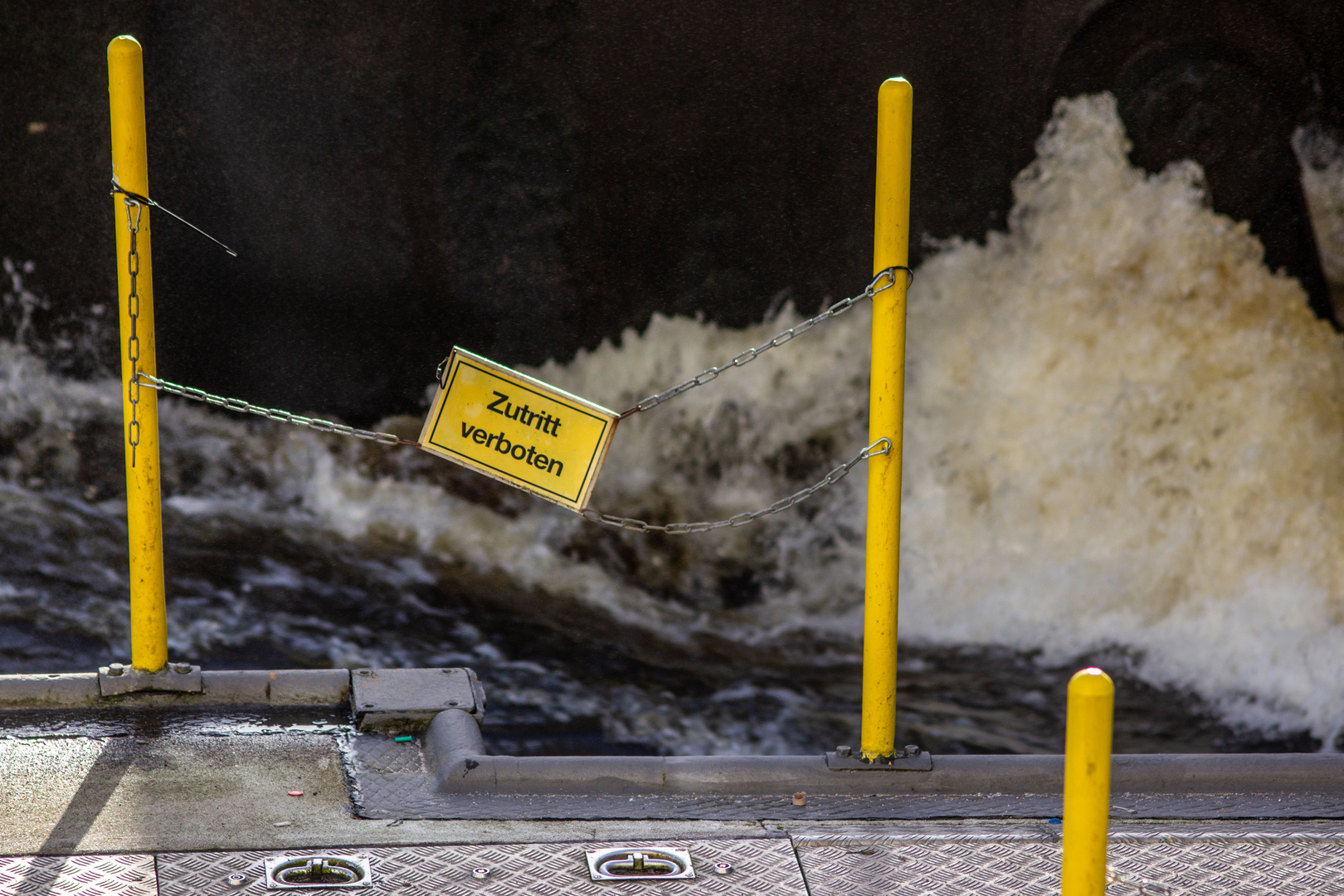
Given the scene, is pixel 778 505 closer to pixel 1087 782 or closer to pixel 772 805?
pixel 772 805

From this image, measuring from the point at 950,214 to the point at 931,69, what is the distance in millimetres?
850

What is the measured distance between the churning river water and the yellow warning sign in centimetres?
407

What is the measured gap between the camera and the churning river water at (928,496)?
7676mm

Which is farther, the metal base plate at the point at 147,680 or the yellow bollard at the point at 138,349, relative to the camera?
the metal base plate at the point at 147,680

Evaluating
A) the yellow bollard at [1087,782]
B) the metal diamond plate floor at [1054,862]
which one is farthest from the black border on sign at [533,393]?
the yellow bollard at [1087,782]

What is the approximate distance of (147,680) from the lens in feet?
12.0

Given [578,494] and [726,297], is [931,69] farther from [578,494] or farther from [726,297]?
[578,494]

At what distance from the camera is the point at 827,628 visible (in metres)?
8.01

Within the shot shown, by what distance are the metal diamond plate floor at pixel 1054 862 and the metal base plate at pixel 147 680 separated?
1.77m

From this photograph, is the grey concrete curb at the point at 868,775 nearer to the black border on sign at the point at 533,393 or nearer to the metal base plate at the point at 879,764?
the metal base plate at the point at 879,764

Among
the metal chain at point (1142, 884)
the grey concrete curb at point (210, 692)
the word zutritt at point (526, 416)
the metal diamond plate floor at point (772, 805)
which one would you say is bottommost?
the metal chain at point (1142, 884)

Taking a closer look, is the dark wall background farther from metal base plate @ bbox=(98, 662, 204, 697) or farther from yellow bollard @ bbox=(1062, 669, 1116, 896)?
yellow bollard @ bbox=(1062, 669, 1116, 896)

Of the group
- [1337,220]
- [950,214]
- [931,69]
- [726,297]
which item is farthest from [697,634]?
[1337,220]

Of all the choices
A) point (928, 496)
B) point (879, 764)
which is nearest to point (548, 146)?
point (928, 496)
